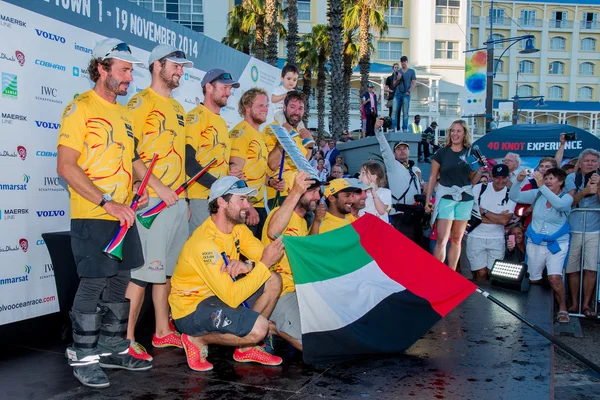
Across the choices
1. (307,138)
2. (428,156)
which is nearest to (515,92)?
(428,156)

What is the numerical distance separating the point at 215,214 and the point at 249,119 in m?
1.56

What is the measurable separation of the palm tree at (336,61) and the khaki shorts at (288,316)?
1546 centimetres

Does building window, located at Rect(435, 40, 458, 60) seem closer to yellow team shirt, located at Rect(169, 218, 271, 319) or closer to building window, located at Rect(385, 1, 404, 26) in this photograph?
building window, located at Rect(385, 1, 404, 26)

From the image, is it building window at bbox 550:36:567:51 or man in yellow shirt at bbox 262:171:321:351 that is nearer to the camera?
man in yellow shirt at bbox 262:171:321:351

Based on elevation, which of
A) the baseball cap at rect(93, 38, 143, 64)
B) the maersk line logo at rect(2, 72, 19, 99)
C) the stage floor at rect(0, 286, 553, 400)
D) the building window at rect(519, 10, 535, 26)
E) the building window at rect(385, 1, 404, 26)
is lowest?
the stage floor at rect(0, 286, 553, 400)

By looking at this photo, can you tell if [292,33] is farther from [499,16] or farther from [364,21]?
[499,16]

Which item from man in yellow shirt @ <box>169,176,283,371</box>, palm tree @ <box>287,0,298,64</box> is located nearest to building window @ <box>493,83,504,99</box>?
palm tree @ <box>287,0,298,64</box>

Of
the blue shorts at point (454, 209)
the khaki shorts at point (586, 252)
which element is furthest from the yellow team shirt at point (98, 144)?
the khaki shorts at point (586, 252)

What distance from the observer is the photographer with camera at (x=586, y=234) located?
7121mm

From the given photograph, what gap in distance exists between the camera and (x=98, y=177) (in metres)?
3.88

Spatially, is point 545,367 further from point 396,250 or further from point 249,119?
point 249,119

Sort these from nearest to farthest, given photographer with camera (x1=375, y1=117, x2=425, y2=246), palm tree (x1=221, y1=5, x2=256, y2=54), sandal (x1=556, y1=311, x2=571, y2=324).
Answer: sandal (x1=556, y1=311, x2=571, y2=324) < photographer with camera (x1=375, y1=117, x2=425, y2=246) < palm tree (x1=221, y1=5, x2=256, y2=54)

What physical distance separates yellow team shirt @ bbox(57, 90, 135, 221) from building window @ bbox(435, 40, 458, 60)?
45.6 m

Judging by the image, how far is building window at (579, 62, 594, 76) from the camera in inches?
2361
